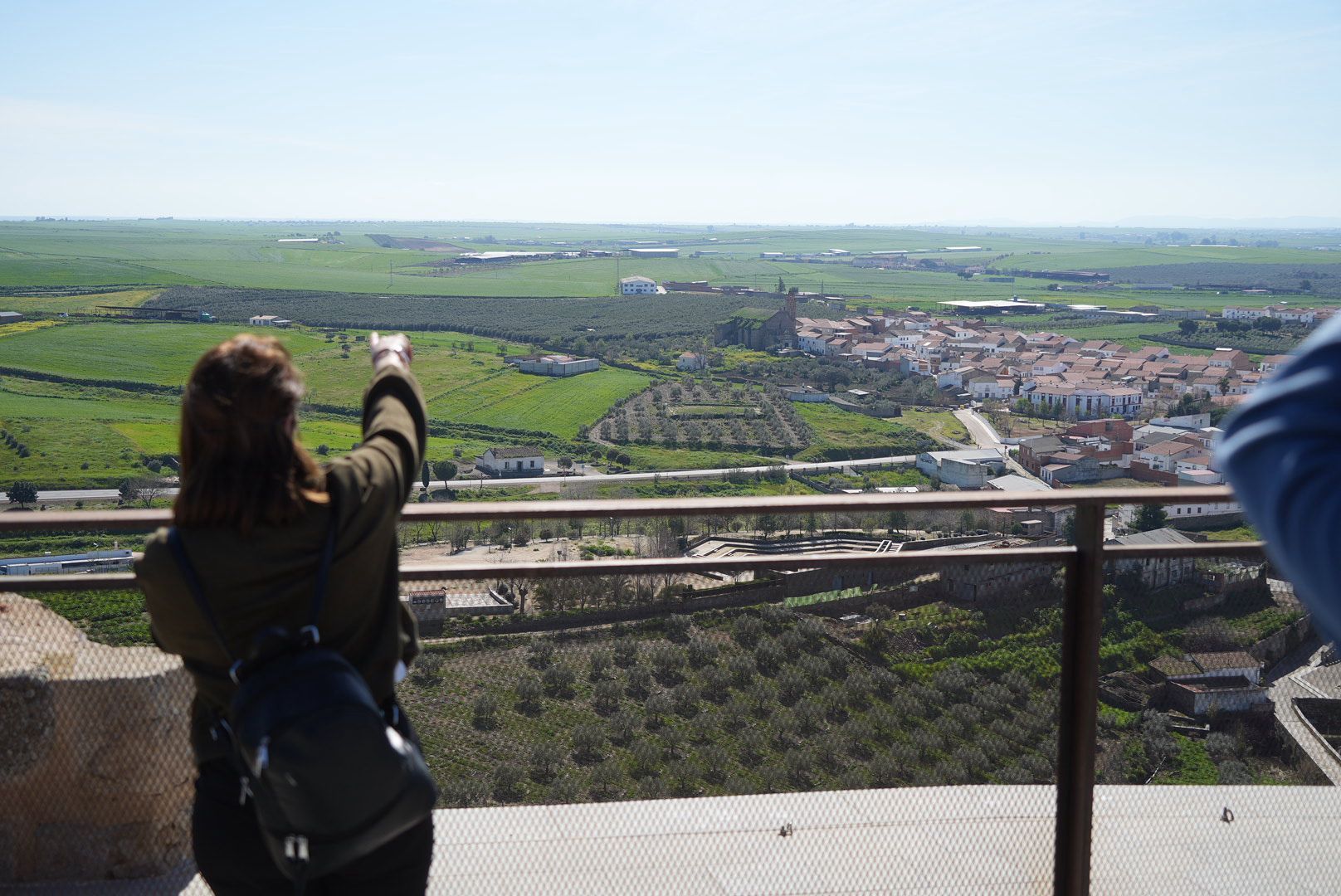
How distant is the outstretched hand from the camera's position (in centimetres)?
195

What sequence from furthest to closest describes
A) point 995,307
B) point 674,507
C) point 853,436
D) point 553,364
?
1. point 995,307
2. point 553,364
3. point 853,436
4. point 674,507

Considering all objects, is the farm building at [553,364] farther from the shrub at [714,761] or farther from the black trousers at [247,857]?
the black trousers at [247,857]

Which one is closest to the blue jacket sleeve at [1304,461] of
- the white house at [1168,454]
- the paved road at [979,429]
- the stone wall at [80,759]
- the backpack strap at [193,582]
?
the backpack strap at [193,582]

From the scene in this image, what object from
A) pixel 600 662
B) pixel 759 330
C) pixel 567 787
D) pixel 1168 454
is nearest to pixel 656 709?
pixel 600 662

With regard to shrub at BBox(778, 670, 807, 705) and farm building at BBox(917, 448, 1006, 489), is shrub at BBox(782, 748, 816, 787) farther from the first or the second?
farm building at BBox(917, 448, 1006, 489)

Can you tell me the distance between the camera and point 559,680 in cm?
273

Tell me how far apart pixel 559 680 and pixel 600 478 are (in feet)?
144

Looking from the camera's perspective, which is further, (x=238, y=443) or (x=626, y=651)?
(x=626, y=651)

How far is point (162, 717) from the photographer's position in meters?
2.82

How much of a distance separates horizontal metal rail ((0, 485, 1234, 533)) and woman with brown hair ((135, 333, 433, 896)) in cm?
77

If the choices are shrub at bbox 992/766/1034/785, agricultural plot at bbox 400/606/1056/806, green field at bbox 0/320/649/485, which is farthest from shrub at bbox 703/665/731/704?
green field at bbox 0/320/649/485

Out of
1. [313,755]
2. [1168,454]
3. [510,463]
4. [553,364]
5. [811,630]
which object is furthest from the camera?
[553,364]

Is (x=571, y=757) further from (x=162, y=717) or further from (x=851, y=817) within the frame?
(x=162, y=717)

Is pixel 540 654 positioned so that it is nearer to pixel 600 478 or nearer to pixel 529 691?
pixel 529 691
